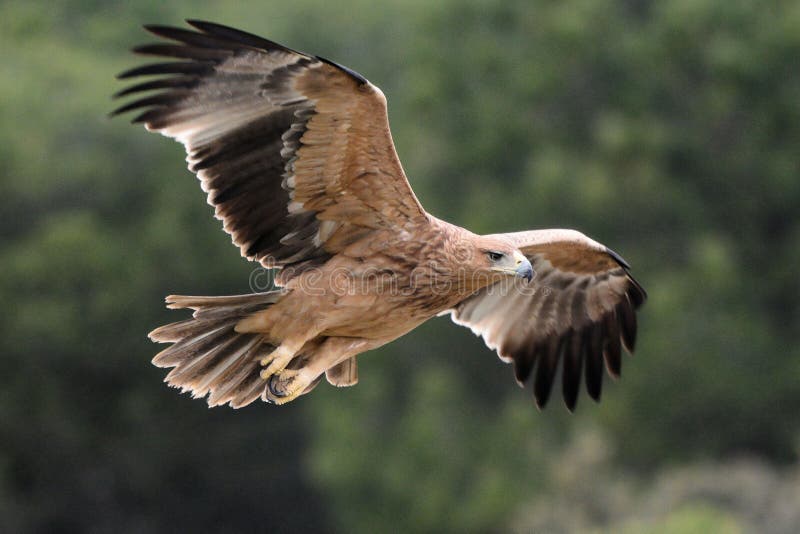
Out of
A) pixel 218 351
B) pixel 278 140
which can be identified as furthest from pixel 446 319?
pixel 278 140

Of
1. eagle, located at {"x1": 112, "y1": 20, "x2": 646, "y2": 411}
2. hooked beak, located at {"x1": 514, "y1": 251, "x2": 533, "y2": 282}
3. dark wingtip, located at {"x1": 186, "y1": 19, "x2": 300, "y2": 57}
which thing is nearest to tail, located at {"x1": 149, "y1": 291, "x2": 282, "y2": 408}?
eagle, located at {"x1": 112, "y1": 20, "x2": 646, "y2": 411}

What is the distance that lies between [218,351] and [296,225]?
→ 2.81 feet

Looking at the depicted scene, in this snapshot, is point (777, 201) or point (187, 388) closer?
point (187, 388)

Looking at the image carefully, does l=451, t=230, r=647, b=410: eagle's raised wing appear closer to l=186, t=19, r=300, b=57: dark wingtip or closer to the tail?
the tail

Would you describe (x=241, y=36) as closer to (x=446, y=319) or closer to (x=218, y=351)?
(x=218, y=351)

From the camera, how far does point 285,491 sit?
2489 cm

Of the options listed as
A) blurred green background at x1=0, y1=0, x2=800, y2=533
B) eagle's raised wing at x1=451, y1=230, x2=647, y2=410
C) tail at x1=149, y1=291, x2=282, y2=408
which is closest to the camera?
tail at x1=149, y1=291, x2=282, y2=408

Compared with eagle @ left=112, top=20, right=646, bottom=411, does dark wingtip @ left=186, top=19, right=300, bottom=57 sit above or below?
above

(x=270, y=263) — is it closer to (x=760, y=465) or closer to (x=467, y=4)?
(x=760, y=465)

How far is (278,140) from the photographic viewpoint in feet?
23.2

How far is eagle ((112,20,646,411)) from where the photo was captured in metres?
6.79

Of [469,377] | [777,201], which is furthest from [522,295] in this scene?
[777,201]

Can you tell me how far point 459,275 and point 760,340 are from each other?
52.6ft

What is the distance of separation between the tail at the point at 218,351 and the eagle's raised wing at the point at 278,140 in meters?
0.33
